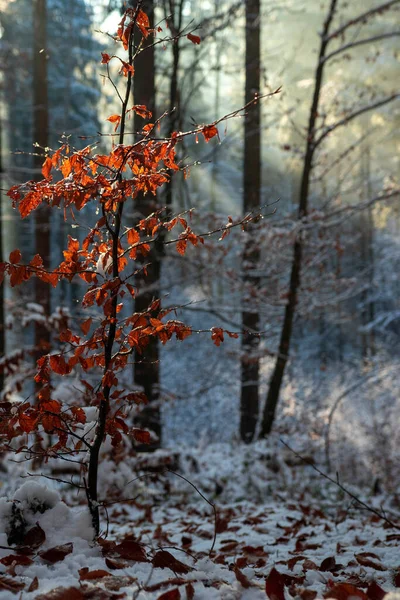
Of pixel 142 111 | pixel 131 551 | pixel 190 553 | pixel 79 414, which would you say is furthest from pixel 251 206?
pixel 131 551

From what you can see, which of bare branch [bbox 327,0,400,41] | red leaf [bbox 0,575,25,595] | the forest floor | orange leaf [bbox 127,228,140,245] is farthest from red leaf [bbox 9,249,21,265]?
bare branch [bbox 327,0,400,41]

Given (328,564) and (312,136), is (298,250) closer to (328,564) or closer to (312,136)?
(312,136)

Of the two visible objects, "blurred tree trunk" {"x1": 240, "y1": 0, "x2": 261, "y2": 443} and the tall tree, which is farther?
"blurred tree trunk" {"x1": 240, "y1": 0, "x2": 261, "y2": 443}

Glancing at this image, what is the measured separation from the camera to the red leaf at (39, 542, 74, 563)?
261 centimetres

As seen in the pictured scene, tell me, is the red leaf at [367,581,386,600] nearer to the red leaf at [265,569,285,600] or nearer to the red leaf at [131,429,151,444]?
the red leaf at [265,569,285,600]

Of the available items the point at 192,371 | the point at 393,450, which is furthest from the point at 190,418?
the point at 393,450

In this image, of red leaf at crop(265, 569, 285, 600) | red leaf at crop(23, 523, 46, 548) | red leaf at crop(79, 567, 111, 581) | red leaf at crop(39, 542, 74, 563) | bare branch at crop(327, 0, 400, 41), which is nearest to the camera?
red leaf at crop(265, 569, 285, 600)

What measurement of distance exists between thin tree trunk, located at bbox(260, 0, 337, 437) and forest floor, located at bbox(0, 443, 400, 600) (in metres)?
2.69

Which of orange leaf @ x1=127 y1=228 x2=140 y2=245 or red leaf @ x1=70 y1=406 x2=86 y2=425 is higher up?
orange leaf @ x1=127 y1=228 x2=140 y2=245

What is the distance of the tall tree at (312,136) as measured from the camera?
7.28 metres

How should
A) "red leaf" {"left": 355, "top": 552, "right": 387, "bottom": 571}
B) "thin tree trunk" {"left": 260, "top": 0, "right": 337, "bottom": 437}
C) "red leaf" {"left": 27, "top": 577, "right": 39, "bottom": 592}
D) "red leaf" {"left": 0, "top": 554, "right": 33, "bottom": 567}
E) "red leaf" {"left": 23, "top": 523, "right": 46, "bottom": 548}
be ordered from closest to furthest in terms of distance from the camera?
"red leaf" {"left": 27, "top": 577, "right": 39, "bottom": 592}
"red leaf" {"left": 0, "top": 554, "right": 33, "bottom": 567}
"red leaf" {"left": 23, "top": 523, "right": 46, "bottom": 548}
"red leaf" {"left": 355, "top": 552, "right": 387, "bottom": 571}
"thin tree trunk" {"left": 260, "top": 0, "right": 337, "bottom": 437}

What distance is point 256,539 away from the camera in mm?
4137

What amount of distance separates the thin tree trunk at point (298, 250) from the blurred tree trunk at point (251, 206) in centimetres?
66

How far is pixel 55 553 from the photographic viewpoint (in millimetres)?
2637
